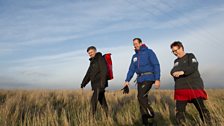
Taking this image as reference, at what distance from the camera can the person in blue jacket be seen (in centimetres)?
693

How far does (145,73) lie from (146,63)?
0.24 m

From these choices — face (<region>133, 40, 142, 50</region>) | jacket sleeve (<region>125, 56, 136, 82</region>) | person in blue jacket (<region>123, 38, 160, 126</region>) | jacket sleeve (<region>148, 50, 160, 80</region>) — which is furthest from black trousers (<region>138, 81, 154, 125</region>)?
face (<region>133, 40, 142, 50</region>)

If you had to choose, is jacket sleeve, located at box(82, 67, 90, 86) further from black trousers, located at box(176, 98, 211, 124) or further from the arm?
black trousers, located at box(176, 98, 211, 124)

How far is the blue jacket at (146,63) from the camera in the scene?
22.8ft

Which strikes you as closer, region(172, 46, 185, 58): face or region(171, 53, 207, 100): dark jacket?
region(171, 53, 207, 100): dark jacket

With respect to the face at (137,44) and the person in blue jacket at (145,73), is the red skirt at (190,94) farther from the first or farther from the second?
the face at (137,44)

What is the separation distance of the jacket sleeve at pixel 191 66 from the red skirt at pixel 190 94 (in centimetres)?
37

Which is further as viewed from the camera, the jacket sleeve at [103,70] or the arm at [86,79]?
the arm at [86,79]

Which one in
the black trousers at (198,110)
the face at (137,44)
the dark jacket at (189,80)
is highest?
the face at (137,44)

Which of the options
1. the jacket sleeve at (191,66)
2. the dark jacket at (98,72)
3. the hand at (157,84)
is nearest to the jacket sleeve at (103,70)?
the dark jacket at (98,72)

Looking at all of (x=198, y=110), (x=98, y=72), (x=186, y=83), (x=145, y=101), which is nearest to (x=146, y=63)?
(x=145, y=101)

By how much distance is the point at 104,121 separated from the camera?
6.84 meters

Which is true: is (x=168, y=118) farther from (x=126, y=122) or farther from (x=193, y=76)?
(x=193, y=76)

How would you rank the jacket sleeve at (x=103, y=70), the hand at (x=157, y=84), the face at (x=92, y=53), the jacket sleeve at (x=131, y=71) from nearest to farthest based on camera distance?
the hand at (x=157, y=84) → the jacket sleeve at (x=131, y=71) → the jacket sleeve at (x=103, y=70) → the face at (x=92, y=53)
